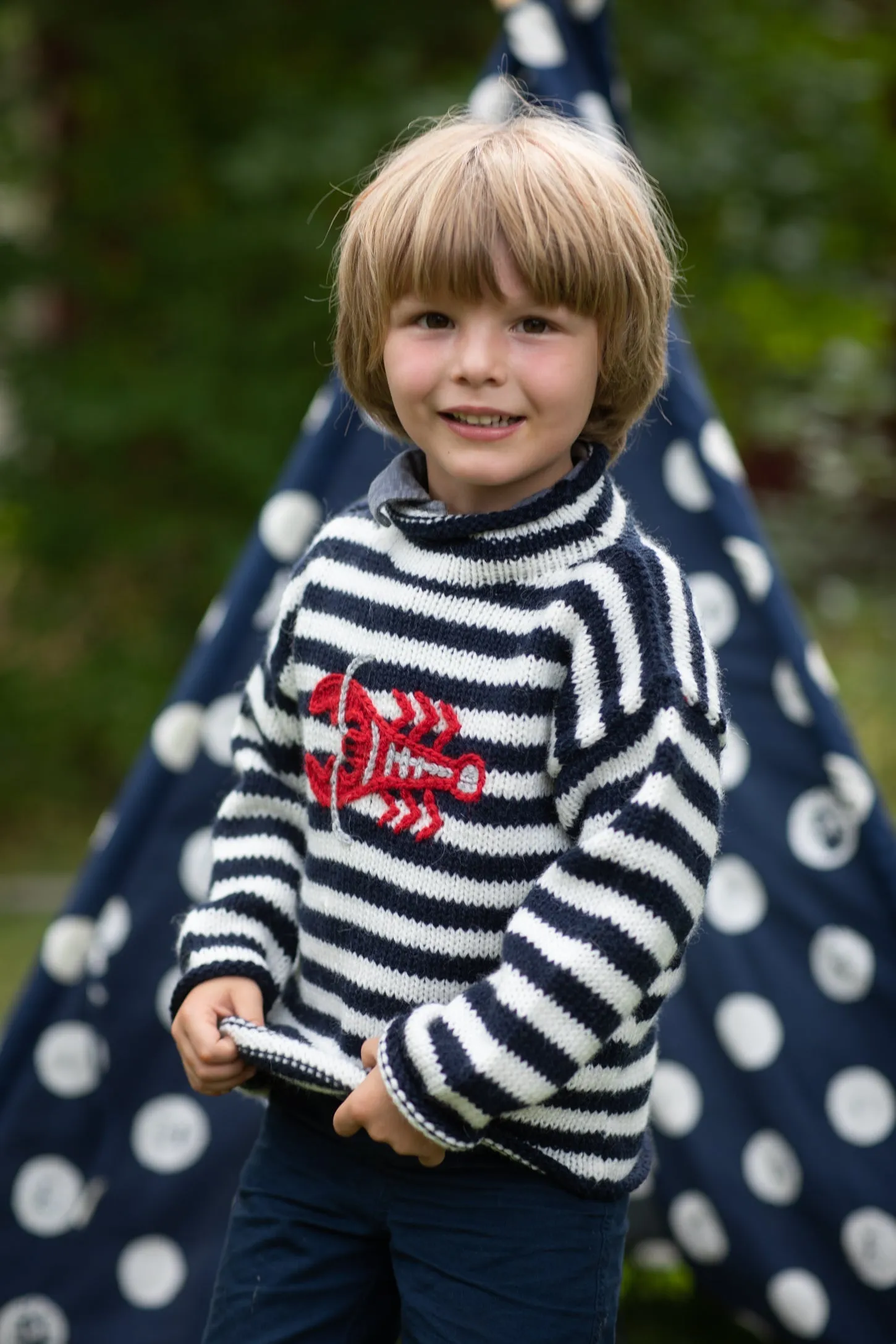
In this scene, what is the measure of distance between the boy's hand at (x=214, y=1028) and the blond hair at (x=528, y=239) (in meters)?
0.73

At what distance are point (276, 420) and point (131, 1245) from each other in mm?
3281

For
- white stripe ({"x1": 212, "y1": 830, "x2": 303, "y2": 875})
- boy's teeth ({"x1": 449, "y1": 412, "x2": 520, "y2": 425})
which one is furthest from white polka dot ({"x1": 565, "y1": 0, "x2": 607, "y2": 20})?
white stripe ({"x1": 212, "y1": 830, "x2": 303, "y2": 875})

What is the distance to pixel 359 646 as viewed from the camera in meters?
1.65

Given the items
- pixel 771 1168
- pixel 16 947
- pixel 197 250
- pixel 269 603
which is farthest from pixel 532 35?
pixel 16 947

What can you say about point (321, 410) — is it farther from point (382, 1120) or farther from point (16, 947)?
point (16, 947)

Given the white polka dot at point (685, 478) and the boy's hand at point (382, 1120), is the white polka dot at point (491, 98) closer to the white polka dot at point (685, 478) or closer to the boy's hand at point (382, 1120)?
the white polka dot at point (685, 478)

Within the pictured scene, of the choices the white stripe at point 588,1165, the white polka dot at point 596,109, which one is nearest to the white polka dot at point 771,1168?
the white stripe at point 588,1165

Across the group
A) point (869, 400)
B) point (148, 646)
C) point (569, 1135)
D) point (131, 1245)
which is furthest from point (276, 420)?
point (869, 400)

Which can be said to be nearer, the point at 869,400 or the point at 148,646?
the point at 148,646

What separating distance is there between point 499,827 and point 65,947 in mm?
1137

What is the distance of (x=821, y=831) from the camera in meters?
2.51

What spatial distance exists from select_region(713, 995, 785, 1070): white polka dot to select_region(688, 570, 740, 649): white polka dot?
62 cm

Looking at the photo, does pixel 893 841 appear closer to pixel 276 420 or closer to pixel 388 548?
pixel 388 548

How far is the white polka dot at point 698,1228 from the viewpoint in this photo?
8.76 ft
